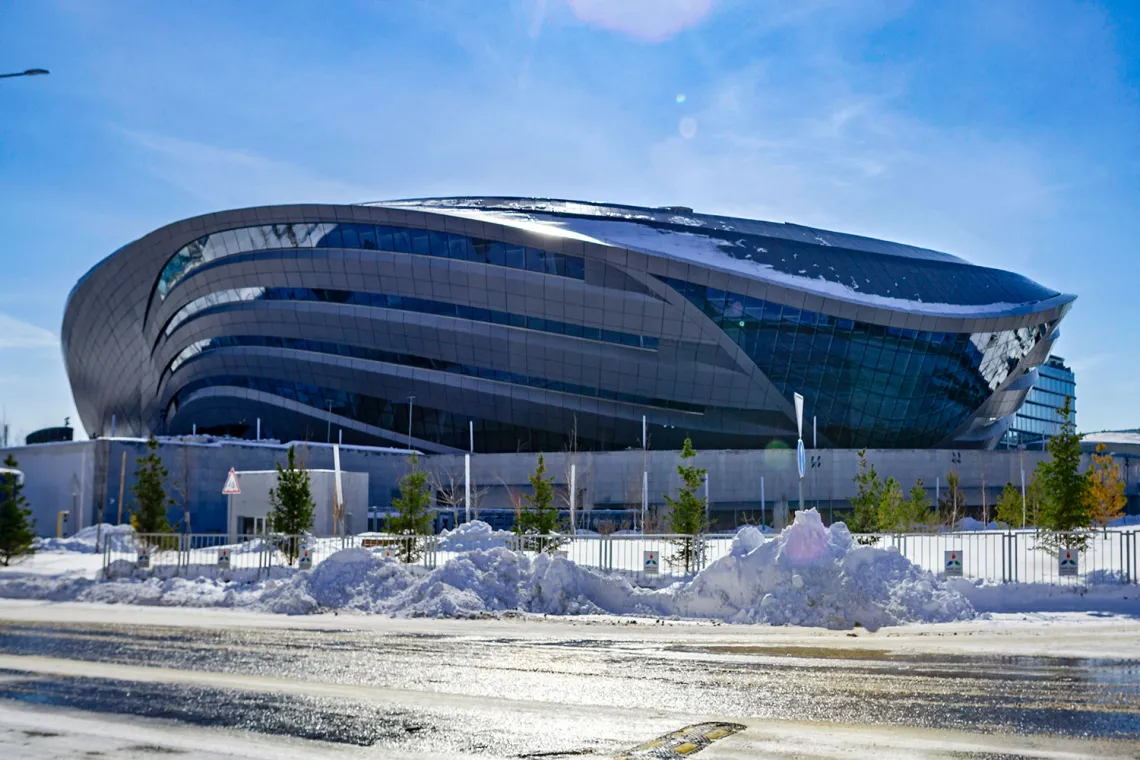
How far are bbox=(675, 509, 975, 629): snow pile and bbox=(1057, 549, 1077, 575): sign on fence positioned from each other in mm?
3259

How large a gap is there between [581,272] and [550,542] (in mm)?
35479

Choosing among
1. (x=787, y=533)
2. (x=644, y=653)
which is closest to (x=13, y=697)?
(x=644, y=653)

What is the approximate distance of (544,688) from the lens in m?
13.4

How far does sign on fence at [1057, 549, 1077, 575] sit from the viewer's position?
23.6 meters

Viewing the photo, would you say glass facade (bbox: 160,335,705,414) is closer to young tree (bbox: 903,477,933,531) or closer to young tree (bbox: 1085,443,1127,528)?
young tree (bbox: 903,477,933,531)

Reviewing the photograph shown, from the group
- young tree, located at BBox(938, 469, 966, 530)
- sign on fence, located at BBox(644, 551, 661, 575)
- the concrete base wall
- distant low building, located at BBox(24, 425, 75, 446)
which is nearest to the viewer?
sign on fence, located at BBox(644, 551, 661, 575)

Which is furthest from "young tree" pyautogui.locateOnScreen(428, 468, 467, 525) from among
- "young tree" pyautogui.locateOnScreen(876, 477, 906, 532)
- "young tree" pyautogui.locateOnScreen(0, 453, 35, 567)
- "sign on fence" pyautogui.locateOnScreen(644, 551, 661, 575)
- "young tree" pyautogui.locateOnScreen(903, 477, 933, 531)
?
"sign on fence" pyautogui.locateOnScreen(644, 551, 661, 575)

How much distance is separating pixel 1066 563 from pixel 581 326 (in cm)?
4402

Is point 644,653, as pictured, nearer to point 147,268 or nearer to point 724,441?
point 724,441

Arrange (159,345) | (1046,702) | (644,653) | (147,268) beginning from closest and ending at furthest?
(1046,702), (644,653), (147,268), (159,345)

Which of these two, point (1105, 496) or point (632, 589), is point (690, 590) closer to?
point (632, 589)

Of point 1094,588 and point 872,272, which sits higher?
point 872,272

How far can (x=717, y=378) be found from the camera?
2616 inches

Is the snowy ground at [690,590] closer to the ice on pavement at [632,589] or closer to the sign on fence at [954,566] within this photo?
the ice on pavement at [632,589]
